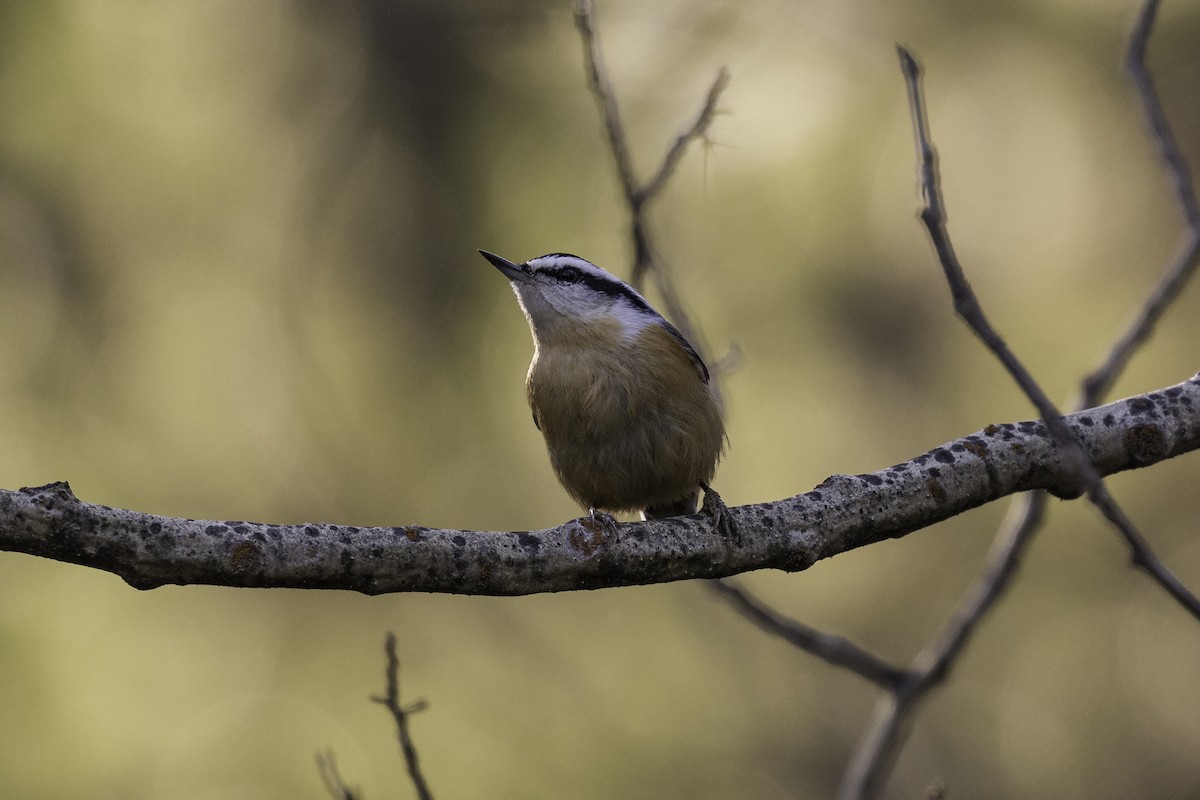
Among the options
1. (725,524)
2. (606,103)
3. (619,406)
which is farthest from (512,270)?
(725,524)

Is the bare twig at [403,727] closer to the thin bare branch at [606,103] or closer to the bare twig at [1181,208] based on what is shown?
the thin bare branch at [606,103]

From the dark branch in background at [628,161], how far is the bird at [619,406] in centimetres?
27

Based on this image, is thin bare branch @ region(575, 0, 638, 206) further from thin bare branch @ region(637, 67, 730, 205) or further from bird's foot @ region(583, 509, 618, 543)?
bird's foot @ region(583, 509, 618, 543)

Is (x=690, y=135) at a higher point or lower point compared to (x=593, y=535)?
higher

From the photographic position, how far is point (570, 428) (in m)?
3.35

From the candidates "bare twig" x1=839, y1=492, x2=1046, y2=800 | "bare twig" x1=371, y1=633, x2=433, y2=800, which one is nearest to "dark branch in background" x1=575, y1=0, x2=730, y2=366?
"bare twig" x1=839, y1=492, x2=1046, y2=800

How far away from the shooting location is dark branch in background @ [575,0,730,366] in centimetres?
280

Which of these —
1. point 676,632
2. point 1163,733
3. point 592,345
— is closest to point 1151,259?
point 1163,733

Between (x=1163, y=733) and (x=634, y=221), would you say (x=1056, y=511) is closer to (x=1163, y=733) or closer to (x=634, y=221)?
(x=1163, y=733)

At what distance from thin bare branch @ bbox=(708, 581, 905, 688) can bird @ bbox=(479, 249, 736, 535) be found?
46 centimetres

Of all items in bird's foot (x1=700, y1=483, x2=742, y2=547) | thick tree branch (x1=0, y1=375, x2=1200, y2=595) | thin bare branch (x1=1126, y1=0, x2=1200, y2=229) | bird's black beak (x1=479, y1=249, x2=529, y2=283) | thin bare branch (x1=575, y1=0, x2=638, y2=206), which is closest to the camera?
thick tree branch (x1=0, y1=375, x2=1200, y2=595)

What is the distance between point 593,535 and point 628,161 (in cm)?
122

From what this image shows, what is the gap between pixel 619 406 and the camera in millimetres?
3295

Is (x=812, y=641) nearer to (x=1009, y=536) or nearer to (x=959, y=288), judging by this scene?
(x=1009, y=536)
